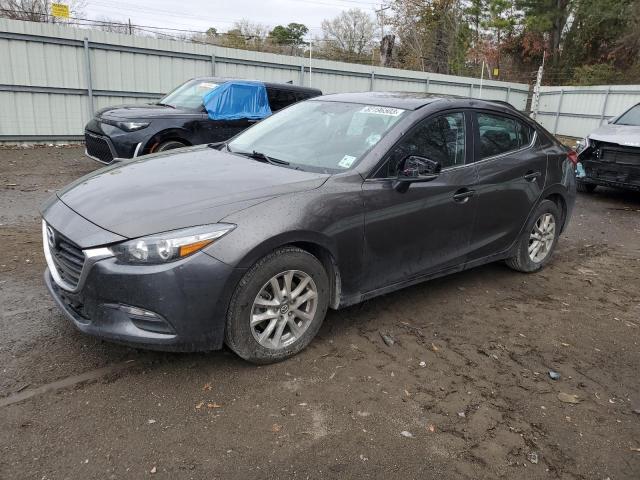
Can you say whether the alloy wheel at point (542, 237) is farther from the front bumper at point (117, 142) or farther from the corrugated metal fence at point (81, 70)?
the corrugated metal fence at point (81, 70)

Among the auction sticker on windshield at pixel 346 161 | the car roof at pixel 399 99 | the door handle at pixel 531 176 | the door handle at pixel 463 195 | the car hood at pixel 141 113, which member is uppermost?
the car roof at pixel 399 99

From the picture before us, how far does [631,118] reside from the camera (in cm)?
947

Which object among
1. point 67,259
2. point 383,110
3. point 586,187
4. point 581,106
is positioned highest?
point 383,110

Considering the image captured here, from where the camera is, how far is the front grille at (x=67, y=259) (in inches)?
115

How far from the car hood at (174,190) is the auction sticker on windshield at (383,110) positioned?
0.88 metres

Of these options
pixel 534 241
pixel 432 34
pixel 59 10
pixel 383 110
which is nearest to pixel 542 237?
pixel 534 241

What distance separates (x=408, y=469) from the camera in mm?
2488

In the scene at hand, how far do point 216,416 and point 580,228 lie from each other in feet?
21.0

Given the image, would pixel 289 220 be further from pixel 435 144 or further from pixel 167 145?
pixel 167 145

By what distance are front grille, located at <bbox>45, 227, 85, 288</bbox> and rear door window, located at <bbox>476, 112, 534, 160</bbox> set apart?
3144 mm

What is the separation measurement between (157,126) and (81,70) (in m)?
6.18

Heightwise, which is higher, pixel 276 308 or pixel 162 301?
pixel 162 301

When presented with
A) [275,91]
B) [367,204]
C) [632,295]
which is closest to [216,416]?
[367,204]

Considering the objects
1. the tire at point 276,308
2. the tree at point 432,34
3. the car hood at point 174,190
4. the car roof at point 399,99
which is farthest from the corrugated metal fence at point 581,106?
the tire at point 276,308
